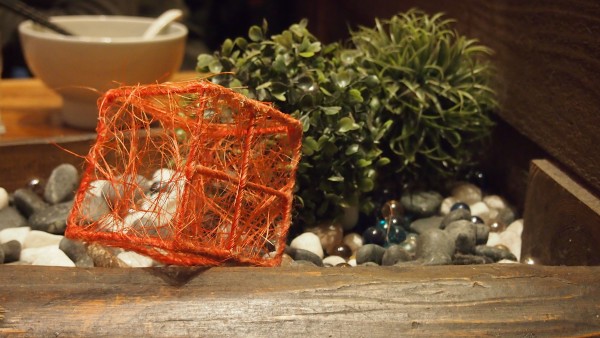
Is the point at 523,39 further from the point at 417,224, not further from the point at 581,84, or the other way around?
the point at 417,224

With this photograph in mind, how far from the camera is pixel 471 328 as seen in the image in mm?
647

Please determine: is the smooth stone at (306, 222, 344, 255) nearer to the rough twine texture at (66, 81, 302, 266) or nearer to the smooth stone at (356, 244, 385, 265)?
the smooth stone at (356, 244, 385, 265)

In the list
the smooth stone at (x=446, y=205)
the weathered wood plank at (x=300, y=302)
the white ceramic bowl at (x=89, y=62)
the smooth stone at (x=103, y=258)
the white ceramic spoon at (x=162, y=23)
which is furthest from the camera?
the white ceramic spoon at (x=162, y=23)

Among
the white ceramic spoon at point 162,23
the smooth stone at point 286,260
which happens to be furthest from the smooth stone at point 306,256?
the white ceramic spoon at point 162,23

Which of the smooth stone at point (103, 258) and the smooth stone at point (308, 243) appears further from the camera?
the smooth stone at point (308, 243)

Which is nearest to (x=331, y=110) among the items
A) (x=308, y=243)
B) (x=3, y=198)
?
(x=308, y=243)

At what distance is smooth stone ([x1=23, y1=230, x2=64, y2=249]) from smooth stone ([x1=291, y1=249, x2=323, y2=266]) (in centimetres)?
31

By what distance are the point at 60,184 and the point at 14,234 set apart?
4.3 inches

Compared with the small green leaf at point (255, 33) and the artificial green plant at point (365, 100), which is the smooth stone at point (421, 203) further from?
the small green leaf at point (255, 33)

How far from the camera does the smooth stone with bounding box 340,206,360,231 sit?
3.51 ft

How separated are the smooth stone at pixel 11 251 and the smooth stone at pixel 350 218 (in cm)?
42

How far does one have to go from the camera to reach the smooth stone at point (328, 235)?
3.34ft

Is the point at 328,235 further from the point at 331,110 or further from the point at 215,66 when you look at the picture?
the point at 215,66

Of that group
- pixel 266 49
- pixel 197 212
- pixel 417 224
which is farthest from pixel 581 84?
pixel 197 212
